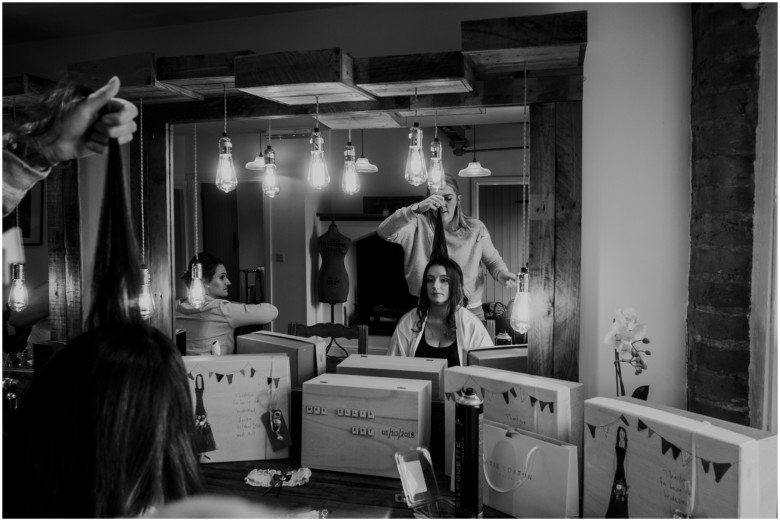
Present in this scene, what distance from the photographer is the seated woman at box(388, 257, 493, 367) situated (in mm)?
2074

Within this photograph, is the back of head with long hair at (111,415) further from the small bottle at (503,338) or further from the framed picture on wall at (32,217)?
the framed picture on wall at (32,217)

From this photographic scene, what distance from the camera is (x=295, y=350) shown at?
6.89ft

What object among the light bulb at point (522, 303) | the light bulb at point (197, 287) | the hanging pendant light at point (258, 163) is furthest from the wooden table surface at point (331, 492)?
the hanging pendant light at point (258, 163)

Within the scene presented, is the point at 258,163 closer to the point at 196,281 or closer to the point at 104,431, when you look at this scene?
the point at 196,281

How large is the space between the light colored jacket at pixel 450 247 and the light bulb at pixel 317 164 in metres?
0.29

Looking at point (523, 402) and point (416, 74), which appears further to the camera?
point (416, 74)

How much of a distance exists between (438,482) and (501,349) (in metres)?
0.55

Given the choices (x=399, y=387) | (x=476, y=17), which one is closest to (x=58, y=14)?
(x=476, y=17)

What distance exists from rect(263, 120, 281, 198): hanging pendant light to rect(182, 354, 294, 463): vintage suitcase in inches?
28.1

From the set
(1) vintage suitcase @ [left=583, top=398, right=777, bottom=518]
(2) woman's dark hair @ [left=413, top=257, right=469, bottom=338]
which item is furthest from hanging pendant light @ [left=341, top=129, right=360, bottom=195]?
(1) vintage suitcase @ [left=583, top=398, right=777, bottom=518]

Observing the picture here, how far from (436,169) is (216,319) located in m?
1.13

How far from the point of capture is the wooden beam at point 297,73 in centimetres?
175

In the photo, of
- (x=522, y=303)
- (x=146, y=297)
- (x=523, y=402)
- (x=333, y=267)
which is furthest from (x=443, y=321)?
(x=146, y=297)

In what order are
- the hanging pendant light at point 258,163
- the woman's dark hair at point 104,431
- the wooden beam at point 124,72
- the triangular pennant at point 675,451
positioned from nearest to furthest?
the woman's dark hair at point 104,431
the triangular pennant at point 675,451
the wooden beam at point 124,72
the hanging pendant light at point 258,163
